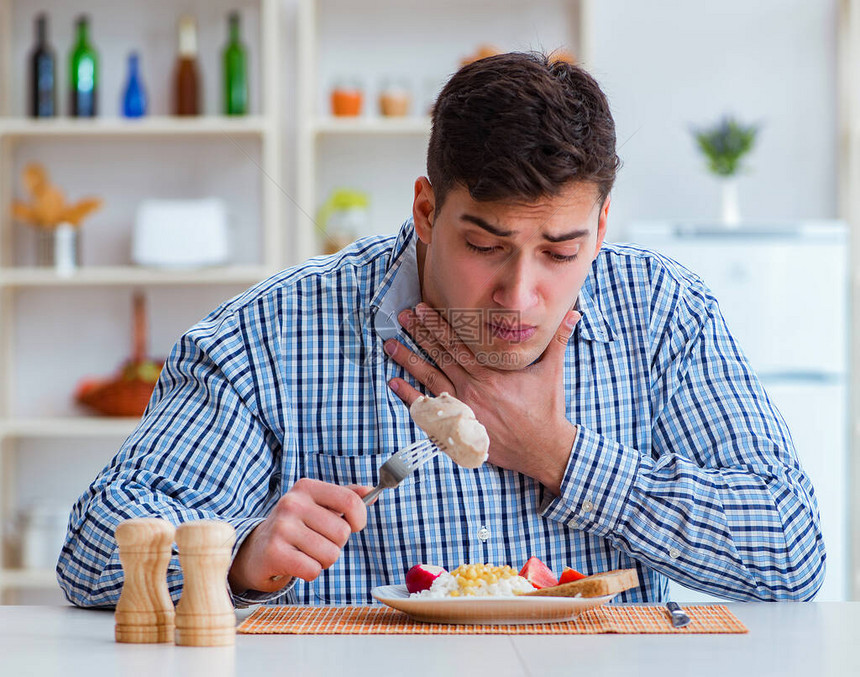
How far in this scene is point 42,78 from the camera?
3.31m

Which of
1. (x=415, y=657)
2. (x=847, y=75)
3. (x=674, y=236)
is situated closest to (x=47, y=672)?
(x=415, y=657)

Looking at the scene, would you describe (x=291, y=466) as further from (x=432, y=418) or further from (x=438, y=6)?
(x=438, y=6)

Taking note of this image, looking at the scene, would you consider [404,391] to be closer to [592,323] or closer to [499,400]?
[499,400]

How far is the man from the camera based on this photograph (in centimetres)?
122

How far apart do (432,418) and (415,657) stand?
27 cm

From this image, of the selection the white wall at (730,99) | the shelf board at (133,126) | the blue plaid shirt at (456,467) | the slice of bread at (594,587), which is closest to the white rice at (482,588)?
the slice of bread at (594,587)

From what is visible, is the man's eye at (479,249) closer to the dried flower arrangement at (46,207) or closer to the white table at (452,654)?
the white table at (452,654)

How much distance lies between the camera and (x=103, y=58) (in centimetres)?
345

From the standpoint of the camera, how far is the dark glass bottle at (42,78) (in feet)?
10.8

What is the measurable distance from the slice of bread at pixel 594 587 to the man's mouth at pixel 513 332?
34 centimetres

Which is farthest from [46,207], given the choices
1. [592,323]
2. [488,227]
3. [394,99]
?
[488,227]

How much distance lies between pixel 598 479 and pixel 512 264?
0.95ft

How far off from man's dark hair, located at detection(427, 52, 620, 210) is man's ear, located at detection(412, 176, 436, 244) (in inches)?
1.7

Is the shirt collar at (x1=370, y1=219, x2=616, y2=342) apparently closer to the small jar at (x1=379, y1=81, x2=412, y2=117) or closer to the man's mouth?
the man's mouth
